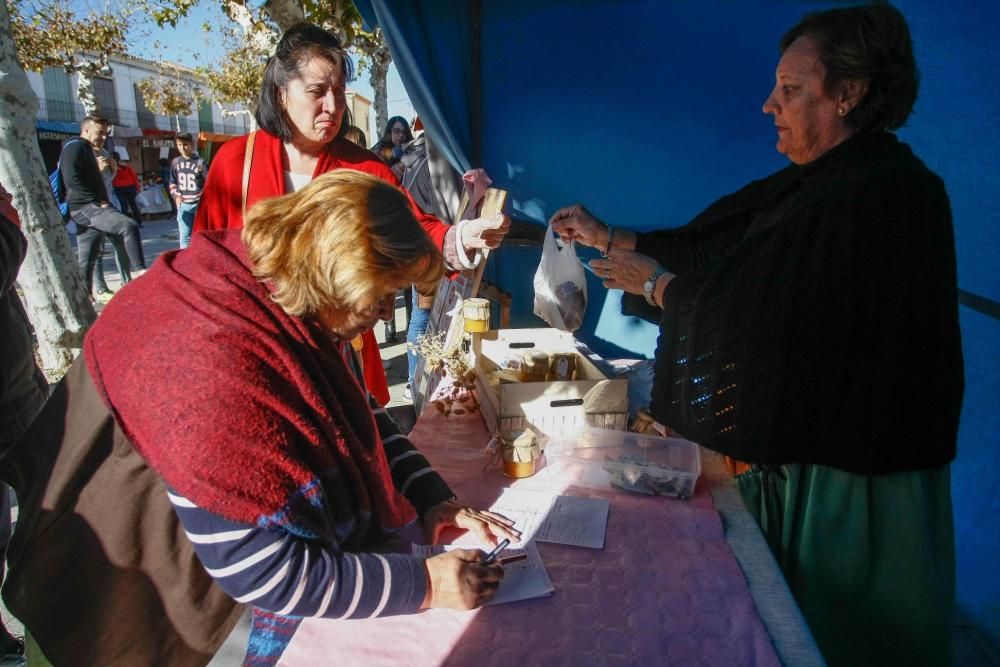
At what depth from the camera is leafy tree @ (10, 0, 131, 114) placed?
52.1ft

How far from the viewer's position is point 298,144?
2.25 m

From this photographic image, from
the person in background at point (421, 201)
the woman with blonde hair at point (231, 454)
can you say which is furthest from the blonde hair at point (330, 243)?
the person in background at point (421, 201)

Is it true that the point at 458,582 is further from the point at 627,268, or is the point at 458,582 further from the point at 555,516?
the point at 627,268

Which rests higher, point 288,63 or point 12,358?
point 288,63

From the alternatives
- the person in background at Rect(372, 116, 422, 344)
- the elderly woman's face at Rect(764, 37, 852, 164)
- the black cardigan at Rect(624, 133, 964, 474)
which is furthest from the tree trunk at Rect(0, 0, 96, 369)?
the black cardigan at Rect(624, 133, 964, 474)

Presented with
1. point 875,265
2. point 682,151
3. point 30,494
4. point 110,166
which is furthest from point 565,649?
point 110,166

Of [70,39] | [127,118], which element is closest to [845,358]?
[70,39]

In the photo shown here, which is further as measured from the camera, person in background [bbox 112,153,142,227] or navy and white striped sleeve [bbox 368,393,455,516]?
person in background [bbox 112,153,142,227]

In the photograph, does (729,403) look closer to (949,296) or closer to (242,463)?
(949,296)

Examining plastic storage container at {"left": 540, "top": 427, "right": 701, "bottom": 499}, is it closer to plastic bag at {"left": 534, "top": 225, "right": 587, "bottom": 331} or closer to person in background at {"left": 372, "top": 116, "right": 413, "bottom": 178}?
plastic bag at {"left": 534, "top": 225, "right": 587, "bottom": 331}

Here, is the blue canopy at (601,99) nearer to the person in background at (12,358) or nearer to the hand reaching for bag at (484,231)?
the hand reaching for bag at (484,231)

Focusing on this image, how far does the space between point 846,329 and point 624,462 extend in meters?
0.69

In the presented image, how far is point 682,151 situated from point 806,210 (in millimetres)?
2374

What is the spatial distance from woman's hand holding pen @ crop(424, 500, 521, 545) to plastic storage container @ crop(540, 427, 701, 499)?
11.7 inches
